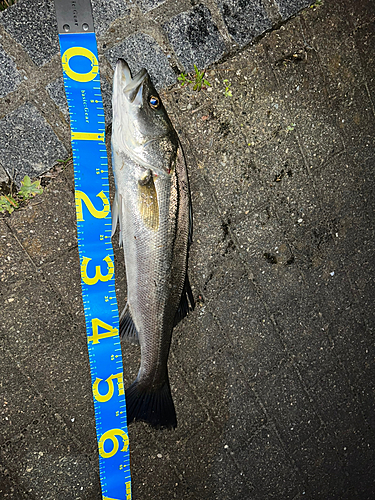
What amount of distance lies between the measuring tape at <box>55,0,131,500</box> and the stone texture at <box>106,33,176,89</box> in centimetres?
24

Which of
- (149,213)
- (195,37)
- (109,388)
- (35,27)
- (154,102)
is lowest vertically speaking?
(109,388)

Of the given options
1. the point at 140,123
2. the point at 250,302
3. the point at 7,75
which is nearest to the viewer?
the point at 140,123

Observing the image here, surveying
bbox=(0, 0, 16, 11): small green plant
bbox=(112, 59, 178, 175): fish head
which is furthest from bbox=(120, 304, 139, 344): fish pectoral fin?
bbox=(0, 0, 16, 11): small green plant

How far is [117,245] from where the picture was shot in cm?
326

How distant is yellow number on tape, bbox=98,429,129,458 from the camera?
3.20 m

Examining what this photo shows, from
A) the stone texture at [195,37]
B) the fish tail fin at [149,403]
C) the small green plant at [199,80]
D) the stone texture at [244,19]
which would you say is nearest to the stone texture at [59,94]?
the stone texture at [195,37]

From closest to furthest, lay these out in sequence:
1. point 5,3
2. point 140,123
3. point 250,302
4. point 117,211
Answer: point 140,123 → point 117,211 → point 5,3 → point 250,302

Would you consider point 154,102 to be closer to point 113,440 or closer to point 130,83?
point 130,83

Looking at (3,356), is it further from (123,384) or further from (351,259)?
(351,259)

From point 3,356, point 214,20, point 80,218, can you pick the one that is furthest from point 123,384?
point 214,20

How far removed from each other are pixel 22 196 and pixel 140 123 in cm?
128

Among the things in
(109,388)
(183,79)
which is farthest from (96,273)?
(183,79)

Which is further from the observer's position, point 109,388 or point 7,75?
point 109,388

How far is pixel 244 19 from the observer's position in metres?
3.30
